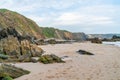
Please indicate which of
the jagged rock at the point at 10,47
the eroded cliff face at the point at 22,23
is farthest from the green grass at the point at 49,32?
the jagged rock at the point at 10,47

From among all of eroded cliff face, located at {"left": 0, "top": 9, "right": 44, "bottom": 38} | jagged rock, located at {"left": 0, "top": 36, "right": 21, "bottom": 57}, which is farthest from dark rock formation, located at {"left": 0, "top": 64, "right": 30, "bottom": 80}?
eroded cliff face, located at {"left": 0, "top": 9, "right": 44, "bottom": 38}

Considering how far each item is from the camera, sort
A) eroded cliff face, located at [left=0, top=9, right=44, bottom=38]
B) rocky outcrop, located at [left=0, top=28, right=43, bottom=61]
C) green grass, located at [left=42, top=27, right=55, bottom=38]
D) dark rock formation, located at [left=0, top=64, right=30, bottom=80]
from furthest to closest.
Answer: green grass, located at [left=42, top=27, right=55, bottom=38]
eroded cliff face, located at [left=0, top=9, right=44, bottom=38]
rocky outcrop, located at [left=0, top=28, right=43, bottom=61]
dark rock formation, located at [left=0, top=64, right=30, bottom=80]

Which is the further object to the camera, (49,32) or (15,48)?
(49,32)

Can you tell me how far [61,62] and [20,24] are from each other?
96001mm

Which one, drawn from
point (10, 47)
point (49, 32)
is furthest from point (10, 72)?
point (49, 32)

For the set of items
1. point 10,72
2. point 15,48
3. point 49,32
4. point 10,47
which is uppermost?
point 49,32

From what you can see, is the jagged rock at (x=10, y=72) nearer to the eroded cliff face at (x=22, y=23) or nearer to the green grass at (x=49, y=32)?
the eroded cliff face at (x=22, y=23)

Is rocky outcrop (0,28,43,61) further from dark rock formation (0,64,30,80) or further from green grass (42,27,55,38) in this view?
green grass (42,27,55,38)

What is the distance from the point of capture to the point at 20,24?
381ft

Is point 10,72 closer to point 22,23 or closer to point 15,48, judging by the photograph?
point 15,48

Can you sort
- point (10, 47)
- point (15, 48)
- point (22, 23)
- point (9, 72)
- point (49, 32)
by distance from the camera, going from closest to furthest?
1. point (9, 72)
2. point (10, 47)
3. point (15, 48)
4. point (22, 23)
5. point (49, 32)

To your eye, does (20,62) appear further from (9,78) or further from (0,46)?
(9,78)

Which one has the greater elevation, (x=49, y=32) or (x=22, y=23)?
(x=22, y=23)

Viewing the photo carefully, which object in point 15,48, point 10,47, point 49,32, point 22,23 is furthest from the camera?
point 49,32
